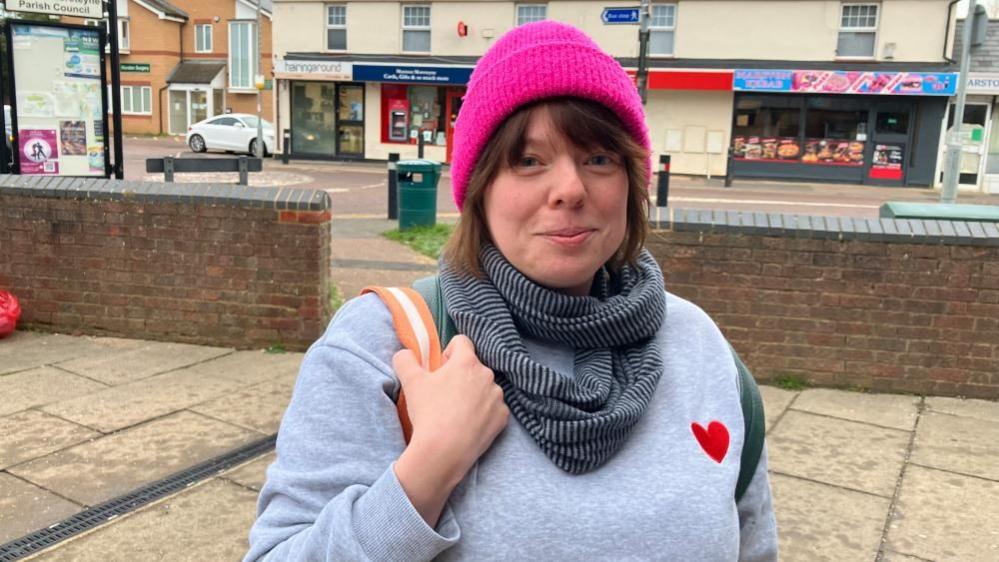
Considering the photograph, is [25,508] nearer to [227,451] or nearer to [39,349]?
[227,451]

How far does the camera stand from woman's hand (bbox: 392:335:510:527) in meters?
1.12

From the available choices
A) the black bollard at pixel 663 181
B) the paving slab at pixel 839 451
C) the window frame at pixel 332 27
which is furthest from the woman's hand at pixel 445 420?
the window frame at pixel 332 27

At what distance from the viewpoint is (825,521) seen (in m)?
3.62

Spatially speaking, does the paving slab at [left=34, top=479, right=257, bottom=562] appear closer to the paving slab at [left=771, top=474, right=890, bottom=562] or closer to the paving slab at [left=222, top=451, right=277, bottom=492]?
the paving slab at [left=222, top=451, right=277, bottom=492]

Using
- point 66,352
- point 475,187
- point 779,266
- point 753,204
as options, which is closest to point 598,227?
point 475,187

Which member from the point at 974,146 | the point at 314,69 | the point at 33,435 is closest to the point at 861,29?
the point at 974,146

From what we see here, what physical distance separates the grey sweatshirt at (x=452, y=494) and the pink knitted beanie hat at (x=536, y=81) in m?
0.33

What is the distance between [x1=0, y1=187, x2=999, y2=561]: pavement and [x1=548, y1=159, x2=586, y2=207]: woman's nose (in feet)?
8.17

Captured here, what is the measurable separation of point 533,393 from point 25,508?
313 cm

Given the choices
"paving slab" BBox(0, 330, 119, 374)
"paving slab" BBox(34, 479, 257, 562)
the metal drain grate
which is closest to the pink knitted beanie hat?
"paving slab" BBox(34, 479, 257, 562)

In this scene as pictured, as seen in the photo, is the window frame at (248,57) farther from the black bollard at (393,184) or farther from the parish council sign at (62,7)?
the parish council sign at (62,7)

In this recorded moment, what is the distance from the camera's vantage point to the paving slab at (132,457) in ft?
12.2

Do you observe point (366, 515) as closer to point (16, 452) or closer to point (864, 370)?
point (16, 452)

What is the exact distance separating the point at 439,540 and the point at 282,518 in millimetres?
255
